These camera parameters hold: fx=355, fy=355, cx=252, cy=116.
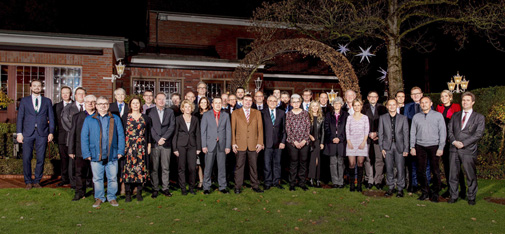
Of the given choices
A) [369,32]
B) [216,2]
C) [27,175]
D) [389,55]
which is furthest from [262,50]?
[216,2]

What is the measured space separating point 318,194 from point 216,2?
17391 mm

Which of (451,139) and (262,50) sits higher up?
(262,50)

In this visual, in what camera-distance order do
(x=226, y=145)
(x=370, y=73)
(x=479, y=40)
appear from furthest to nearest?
(x=370, y=73), (x=479, y=40), (x=226, y=145)

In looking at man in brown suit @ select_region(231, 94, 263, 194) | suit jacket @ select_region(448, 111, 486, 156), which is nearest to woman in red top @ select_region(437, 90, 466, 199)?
suit jacket @ select_region(448, 111, 486, 156)

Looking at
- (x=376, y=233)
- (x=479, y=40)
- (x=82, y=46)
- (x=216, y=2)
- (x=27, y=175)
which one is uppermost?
(x=216, y=2)

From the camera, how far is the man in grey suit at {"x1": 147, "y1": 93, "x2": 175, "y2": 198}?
21.4 feet

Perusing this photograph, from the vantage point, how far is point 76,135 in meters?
6.08

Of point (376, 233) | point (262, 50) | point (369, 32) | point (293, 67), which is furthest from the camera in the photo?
point (293, 67)

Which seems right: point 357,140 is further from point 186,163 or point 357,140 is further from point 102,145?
point 102,145

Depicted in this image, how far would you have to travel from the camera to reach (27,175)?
6926mm

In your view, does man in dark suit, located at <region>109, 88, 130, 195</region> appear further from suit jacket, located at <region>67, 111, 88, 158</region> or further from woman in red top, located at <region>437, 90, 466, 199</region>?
woman in red top, located at <region>437, 90, 466, 199</region>

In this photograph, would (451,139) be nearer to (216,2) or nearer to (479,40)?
(479,40)

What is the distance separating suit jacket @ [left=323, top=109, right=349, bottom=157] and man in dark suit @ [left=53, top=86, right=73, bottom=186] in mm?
5171

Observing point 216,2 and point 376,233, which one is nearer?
point 376,233
